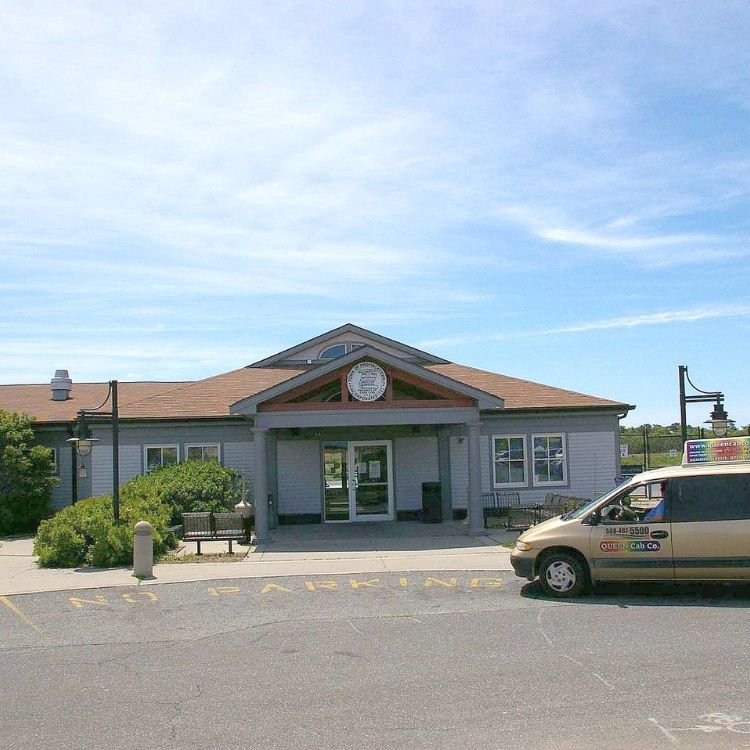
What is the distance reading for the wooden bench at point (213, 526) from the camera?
18.7m

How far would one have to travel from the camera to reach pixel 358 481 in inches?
922

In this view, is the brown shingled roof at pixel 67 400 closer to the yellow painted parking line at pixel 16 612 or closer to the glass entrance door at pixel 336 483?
the glass entrance door at pixel 336 483

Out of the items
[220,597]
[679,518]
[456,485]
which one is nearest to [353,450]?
[456,485]

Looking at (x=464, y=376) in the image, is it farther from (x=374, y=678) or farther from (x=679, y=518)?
(x=374, y=678)

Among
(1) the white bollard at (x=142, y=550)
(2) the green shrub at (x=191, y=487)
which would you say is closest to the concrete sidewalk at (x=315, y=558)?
(1) the white bollard at (x=142, y=550)

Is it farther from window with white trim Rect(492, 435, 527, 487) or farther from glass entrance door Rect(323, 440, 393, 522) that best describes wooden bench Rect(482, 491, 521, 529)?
glass entrance door Rect(323, 440, 393, 522)

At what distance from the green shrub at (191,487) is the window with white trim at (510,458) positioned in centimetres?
691

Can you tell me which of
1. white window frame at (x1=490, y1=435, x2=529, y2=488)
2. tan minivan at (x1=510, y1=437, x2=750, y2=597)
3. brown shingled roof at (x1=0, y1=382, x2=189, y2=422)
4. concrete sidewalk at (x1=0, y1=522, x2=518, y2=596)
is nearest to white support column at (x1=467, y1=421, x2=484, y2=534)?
concrete sidewalk at (x1=0, y1=522, x2=518, y2=596)

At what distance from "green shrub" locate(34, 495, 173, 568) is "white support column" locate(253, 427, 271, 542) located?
8.07 ft

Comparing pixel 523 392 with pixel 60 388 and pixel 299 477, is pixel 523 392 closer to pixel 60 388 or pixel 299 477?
pixel 299 477

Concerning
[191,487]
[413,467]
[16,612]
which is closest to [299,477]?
[413,467]

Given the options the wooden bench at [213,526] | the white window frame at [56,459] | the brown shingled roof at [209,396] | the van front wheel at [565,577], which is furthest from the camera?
the white window frame at [56,459]

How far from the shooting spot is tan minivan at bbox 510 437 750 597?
11.4 m

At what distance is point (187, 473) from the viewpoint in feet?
70.7
